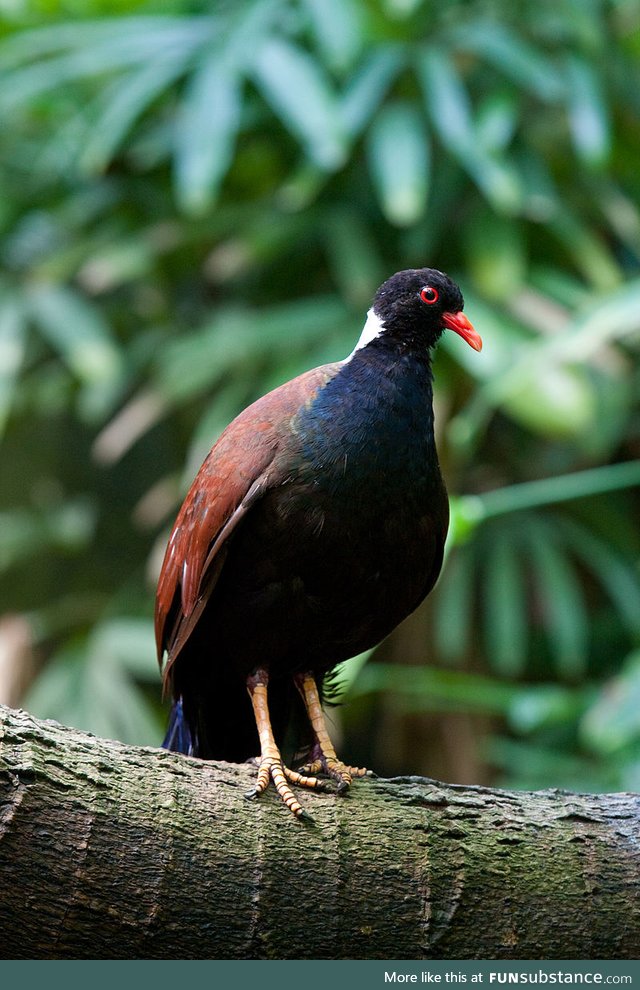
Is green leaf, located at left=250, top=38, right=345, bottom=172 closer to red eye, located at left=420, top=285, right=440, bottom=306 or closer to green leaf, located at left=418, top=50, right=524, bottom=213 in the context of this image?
green leaf, located at left=418, top=50, right=524, bottom=213

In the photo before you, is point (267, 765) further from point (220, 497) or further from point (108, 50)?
point (108, 50)

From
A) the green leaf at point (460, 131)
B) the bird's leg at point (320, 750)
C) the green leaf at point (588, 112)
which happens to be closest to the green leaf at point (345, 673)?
the bird's leg at point (320, 750)

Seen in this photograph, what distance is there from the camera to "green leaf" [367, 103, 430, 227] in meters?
3.61

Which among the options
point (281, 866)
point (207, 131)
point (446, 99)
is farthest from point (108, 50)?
point (281, 866)

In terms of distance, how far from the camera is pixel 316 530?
2.01 meters

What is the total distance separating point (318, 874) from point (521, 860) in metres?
0.35

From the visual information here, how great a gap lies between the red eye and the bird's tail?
101cm

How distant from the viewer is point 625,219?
4.29 meters

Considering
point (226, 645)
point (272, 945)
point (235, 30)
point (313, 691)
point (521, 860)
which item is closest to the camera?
point (272, 945)

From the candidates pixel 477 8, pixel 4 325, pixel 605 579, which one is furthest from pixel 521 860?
pixel 477 8

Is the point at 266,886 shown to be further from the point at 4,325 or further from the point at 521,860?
the point at 4,325

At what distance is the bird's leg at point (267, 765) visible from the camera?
1.81 m

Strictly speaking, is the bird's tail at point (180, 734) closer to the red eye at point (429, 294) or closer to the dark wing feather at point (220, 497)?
the dark wing feather at point (220, 497)

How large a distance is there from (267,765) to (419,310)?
3.18 feet
